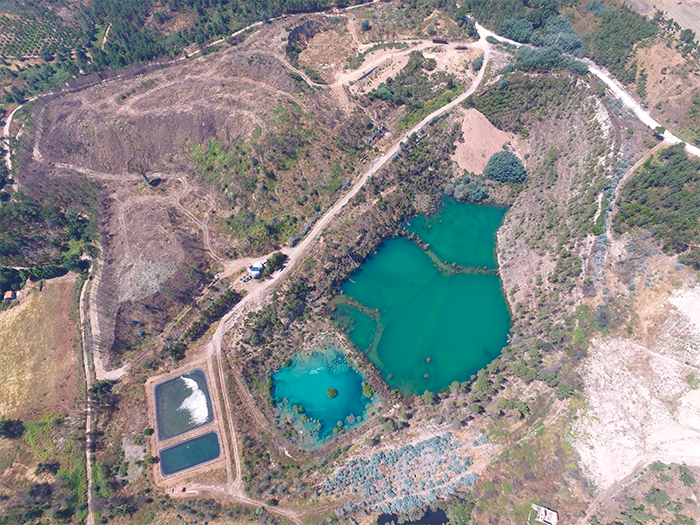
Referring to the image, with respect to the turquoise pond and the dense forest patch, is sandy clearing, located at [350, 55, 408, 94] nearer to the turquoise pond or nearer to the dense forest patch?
the dense forest patch

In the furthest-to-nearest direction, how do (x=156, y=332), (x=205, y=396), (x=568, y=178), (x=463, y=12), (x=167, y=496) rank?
1. (x=463, y=12)
2. (x=568, y=178)
3. (x=156, y=332)
4. (x=205, y=396)
5. (x=167, y=496)

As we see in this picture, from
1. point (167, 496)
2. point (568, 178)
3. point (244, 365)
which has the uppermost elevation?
point (568, 178)

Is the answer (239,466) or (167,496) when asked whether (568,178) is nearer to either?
(239,466)

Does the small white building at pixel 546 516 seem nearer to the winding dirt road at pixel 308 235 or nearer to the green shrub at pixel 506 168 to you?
the winding dirt road at pixel 308 235

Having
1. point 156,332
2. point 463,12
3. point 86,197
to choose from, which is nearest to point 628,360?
point 156,332

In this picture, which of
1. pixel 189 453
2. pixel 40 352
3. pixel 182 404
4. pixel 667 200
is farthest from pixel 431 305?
pixel 40 352

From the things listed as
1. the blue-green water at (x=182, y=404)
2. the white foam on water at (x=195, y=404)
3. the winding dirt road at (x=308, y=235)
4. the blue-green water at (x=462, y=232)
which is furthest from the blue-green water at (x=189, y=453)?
the blue-green water at (x=462, y=232)

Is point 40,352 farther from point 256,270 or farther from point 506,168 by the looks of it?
point 506,168
